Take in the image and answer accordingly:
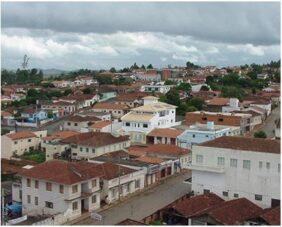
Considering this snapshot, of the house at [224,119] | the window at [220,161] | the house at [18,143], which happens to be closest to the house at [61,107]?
the house at [224,119]

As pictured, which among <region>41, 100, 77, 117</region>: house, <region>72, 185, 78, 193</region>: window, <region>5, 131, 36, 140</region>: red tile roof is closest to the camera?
<region>72, 185, 78, 193</region>: window

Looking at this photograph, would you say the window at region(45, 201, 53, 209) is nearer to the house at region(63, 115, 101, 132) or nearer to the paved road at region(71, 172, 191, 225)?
the paved road at region(71, 172, 191, 225)

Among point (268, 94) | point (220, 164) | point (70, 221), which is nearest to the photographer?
point (70, 221)

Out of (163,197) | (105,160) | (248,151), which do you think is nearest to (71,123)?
(105,160)

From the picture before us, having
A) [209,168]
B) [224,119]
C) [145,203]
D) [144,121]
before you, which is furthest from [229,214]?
[224,119]

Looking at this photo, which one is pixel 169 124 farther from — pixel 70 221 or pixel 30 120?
pixel 70 221

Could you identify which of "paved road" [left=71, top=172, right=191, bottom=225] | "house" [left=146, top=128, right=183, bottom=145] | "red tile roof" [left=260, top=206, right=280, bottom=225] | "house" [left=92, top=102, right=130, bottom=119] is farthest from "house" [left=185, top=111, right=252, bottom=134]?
"red tile roof" [left=260, top=206, right=280, bottom=225]

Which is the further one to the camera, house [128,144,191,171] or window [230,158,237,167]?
house [128,144,191,171]
